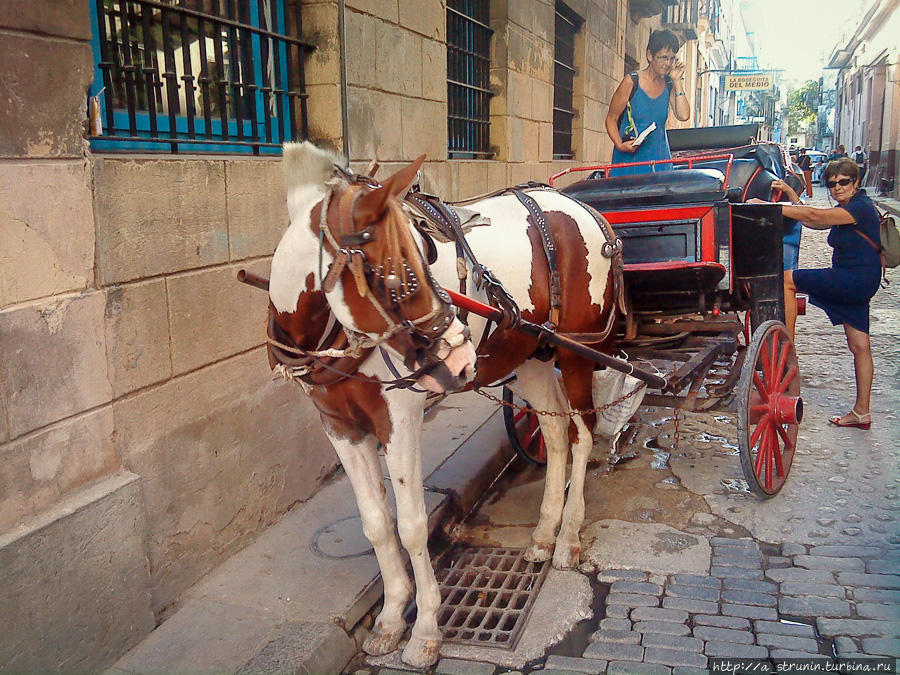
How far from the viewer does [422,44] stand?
5.91 metres

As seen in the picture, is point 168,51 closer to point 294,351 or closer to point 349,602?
point 294,351

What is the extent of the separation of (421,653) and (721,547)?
1.75 metres

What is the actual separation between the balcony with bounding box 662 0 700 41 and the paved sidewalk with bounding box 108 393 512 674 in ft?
48.6

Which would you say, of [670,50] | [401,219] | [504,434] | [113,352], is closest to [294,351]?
[401,219]

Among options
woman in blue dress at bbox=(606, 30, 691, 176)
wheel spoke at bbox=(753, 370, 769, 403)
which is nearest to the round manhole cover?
wheel spoke at bbox=(753, 370, 769, 403)

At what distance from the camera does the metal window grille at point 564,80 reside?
10.4m

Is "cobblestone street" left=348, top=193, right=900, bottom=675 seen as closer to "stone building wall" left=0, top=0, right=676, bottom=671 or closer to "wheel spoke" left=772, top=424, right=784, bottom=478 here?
"wheel spoke" left=772, top=424, right=784, bottom=478

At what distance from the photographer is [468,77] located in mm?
7371

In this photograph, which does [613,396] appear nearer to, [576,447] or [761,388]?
[576,447]

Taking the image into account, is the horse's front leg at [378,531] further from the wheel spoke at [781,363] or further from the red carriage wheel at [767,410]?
the wheel spoke at [781,363]

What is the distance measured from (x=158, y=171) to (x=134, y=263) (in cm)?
43

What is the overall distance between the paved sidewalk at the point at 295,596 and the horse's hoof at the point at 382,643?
0.08 meters

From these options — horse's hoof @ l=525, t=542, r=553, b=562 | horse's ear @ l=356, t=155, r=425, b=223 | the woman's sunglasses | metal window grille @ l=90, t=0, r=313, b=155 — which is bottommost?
horse's hoof @ l=525, t=542, r=553, b=562

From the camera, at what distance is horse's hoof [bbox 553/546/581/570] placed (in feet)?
12.7
